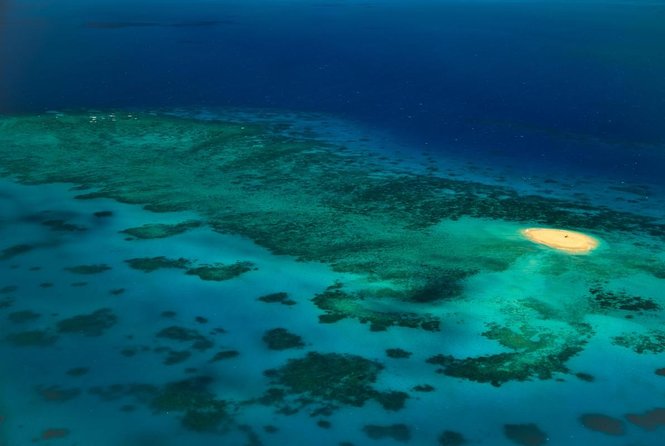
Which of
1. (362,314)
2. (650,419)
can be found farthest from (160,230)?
(650,419)

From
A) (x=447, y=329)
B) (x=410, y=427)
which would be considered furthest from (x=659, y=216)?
(x=410, y=427)

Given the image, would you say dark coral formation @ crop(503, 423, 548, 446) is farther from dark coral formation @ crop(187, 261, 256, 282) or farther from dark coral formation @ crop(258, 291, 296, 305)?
dark coral formation @ crop(187, 261, 256, 282)

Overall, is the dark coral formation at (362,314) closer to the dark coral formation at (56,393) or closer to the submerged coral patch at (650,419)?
the submerged coral patch at (650,419)

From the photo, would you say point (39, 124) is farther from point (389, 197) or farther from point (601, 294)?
point (601, 294)

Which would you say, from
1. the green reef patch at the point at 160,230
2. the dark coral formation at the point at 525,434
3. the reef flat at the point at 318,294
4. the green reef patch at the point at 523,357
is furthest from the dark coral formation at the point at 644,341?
the green reef patch at the point at 160,230

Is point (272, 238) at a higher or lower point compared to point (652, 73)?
lower

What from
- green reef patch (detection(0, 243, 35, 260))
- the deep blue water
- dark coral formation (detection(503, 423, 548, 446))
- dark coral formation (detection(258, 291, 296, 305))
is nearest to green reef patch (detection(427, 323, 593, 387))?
dark coral formation (detection(503, 423, 548, 446))

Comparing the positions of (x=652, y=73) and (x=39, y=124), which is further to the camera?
(x=652, y=73)
